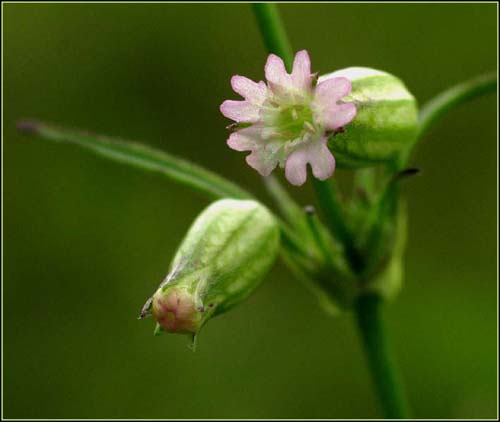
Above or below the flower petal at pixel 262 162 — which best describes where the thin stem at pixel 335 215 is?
below

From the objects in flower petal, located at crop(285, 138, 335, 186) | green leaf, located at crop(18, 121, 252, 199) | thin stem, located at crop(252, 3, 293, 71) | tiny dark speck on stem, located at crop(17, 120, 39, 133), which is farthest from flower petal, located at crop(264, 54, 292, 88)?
tiny dark speck on stem, located at crop(17, 120, 39, 133)

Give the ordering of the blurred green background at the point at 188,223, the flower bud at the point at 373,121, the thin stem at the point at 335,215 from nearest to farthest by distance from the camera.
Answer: the flower bud at the point at 373,121 < the thin stem at the point at 335,215 < the blurred green background at the point at 188,223

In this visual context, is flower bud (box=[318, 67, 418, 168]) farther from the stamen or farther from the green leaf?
the green leaf

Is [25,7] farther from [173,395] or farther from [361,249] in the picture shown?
[361,249]

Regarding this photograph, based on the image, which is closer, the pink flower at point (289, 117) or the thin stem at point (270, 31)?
the pink flower at point (289, 117)

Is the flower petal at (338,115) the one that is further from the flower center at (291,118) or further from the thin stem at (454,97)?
the thin stem at (454,97)

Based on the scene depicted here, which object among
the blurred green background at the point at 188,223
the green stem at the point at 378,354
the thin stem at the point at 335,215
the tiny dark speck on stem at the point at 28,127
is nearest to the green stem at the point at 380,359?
the green stem at the point at 378,354

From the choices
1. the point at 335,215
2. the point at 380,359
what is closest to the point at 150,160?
the point at 335,215
